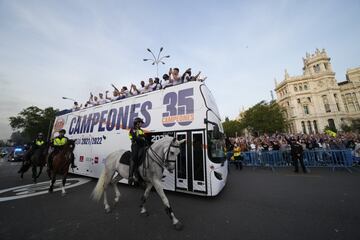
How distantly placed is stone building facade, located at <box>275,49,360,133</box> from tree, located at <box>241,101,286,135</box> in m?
15.2

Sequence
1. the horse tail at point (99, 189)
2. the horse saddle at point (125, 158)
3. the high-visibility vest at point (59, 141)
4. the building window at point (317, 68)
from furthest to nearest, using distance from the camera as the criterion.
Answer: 1. the building window at point (317, 68)
2. the high-visibility vest at point (59, 141)
3. the horse saddle at point (125, 158)
4. the horse tail at point (99, 189)

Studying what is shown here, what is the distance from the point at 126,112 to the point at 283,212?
24.4 feet

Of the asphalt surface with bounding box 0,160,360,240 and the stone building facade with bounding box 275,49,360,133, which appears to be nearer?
the asphalt surface with bounding box 0,160,360,240

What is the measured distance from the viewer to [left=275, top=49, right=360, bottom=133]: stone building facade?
6056 cm

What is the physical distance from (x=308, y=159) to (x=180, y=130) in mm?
11335

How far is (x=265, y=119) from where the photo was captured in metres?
48.6

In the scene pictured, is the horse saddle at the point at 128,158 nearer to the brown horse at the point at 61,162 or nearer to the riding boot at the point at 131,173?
the riding boot at the point at 131,173

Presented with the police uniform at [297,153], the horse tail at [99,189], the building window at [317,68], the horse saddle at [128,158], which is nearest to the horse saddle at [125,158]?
the horse saddle at [128,158]

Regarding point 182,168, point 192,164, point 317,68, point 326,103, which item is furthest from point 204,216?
point 317,68

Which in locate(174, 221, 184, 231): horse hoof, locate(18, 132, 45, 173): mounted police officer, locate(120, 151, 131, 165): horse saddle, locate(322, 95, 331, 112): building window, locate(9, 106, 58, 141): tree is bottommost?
locate(174, 221, 184, 231): horse hoof

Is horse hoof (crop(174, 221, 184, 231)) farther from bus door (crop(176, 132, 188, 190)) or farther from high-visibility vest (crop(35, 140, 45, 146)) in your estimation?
high-visibility vest (crop(35, 140, 45, 146))

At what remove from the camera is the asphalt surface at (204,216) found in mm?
3498

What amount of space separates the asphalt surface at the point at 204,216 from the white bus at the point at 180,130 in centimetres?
83

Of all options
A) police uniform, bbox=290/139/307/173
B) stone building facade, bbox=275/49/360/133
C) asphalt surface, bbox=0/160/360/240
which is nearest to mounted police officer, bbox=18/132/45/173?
asphalt surface, bbox=0/160/360/240
